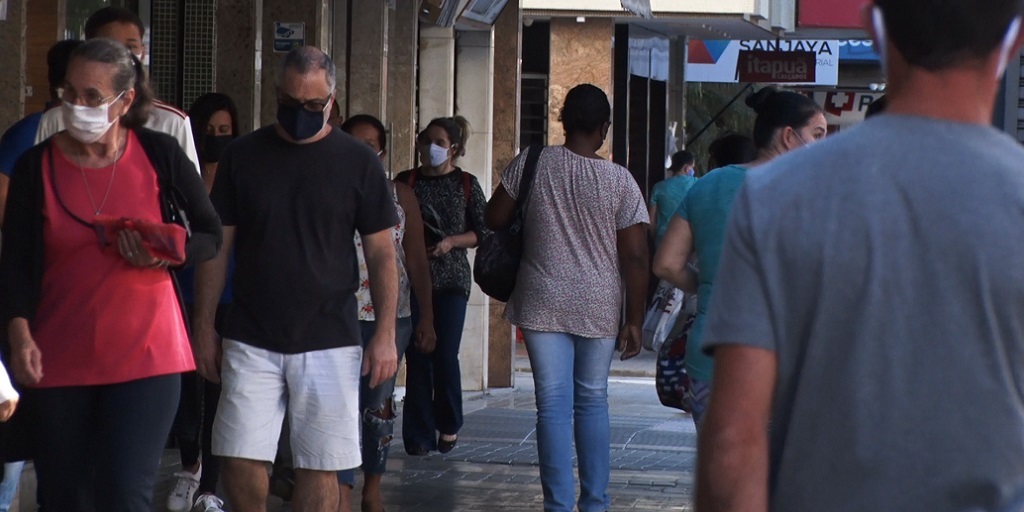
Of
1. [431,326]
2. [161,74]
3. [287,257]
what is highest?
[161,74]

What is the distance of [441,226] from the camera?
980 centimetres

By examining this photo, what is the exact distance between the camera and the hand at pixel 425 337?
332 inches

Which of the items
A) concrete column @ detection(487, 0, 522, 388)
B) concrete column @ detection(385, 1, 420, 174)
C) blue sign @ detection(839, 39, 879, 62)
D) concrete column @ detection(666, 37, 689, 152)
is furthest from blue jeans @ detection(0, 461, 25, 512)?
blue sign @ detection(839, 39, 879, 62)

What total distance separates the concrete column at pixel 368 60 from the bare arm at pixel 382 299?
7007 mm

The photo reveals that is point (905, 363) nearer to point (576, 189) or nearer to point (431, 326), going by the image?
point (576, 189)

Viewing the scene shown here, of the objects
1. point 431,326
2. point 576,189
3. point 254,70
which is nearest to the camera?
point 576,189

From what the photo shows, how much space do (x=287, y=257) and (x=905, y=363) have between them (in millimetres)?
3665

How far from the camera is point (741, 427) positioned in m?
2.34

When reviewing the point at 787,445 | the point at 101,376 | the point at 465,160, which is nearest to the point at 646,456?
the point at 465,160

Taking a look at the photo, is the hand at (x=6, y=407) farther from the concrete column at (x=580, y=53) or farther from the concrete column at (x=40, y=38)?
the concrete column at (x=580, y=53)

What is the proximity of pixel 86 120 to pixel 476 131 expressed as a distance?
33.3ft

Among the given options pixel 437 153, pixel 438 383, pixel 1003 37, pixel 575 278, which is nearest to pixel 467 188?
pixel 437 153

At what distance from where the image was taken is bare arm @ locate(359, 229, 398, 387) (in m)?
5.88

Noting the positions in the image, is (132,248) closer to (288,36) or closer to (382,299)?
(382,299)
